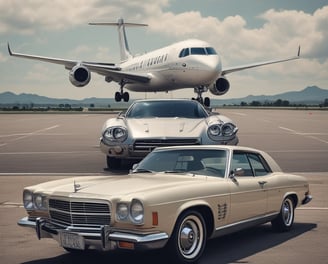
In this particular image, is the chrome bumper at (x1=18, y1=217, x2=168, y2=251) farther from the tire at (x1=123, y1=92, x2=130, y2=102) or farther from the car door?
the tire at (x1=123, y1=92, x2=130, y2=102)

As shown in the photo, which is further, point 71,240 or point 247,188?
point 247,188

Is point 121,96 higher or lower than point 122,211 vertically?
higher

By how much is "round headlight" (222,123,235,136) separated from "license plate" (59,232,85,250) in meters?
7.45

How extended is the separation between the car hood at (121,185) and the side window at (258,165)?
3.64 feet

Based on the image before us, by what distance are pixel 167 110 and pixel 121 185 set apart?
26.2 ft

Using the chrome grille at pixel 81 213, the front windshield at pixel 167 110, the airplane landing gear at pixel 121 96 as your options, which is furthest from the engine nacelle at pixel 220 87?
the chrome grille at pixel 81 213

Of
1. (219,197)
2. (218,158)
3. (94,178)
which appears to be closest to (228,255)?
(219,197)

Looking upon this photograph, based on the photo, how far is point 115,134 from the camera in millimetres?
12539

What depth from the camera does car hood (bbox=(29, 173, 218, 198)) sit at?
5.68 m

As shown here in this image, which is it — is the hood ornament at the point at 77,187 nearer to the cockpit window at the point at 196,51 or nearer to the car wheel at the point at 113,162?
the car wheel at the point at 113,162

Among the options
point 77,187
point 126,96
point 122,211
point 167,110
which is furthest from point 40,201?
point 126,96

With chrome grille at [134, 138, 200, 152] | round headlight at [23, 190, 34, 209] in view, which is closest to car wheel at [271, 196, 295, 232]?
round headlight at [23, 190, 34, 209]

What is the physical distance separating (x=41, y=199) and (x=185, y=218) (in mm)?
1499

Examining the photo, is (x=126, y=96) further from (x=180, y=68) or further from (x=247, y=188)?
(x=247, y=188)
